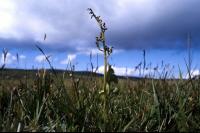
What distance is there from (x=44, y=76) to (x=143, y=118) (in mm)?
1380

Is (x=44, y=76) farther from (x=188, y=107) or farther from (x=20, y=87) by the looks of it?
(x=188, y=107)

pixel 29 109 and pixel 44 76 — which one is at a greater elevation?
pixel 44 76

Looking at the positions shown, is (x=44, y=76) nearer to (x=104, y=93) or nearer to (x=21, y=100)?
(x=21, y=100)

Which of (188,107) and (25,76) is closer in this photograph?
(188,107)

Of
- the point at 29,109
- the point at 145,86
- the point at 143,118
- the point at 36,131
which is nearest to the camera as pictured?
the point at 36,131

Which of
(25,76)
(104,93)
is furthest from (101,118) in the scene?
(25,76)

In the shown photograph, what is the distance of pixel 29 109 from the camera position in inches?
163

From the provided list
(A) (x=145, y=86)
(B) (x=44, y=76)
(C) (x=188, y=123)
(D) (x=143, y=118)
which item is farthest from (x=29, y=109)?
(A) (x=145, y=86)

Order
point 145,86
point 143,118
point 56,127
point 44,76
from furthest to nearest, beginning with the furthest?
point 145,86, point 44,76, point 143,118, point 56,127

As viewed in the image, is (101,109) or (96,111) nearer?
(101,109)

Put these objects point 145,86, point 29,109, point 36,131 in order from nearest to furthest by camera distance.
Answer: point 36,131 → point 29,109 → point 145,86

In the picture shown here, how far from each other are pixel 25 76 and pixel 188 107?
90.1 inches

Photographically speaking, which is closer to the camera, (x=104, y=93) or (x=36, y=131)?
(x=36, y=131)

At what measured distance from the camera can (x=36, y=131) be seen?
298 centimetres
